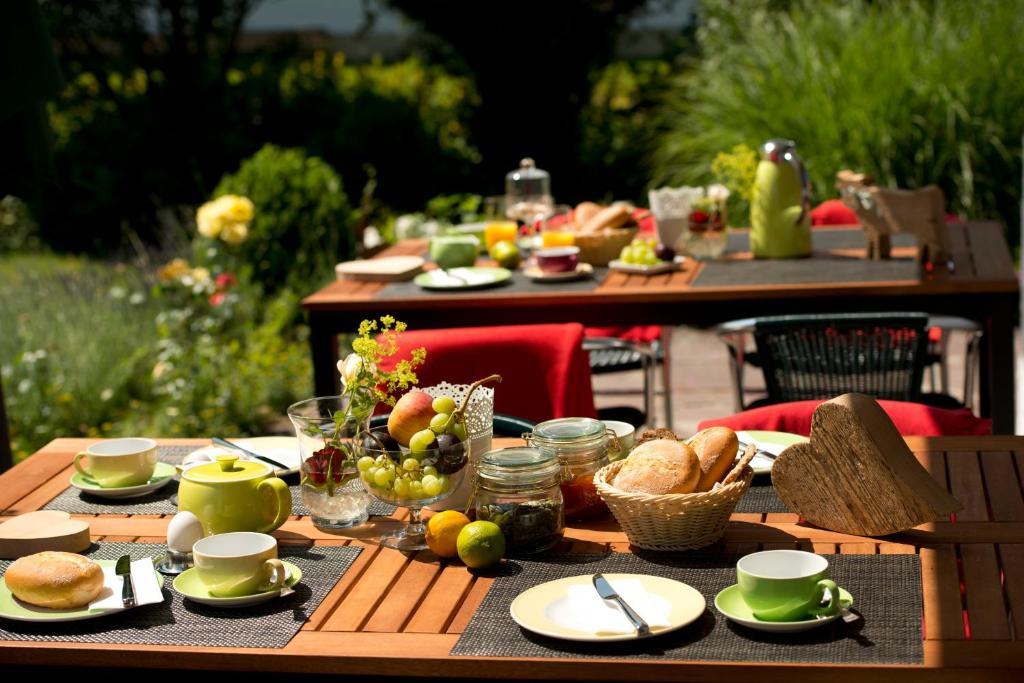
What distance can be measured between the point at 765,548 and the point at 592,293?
6.30 feet

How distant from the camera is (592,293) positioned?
3.86 metres

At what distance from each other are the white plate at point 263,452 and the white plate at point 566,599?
2.47ft

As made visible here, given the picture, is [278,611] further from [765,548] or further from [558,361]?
[558,361]

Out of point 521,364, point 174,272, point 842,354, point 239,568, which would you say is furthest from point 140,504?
point 174,272

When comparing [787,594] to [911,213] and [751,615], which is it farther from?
[911,213]

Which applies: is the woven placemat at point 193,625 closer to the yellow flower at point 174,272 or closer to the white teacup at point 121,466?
the white teacup at point 121,466

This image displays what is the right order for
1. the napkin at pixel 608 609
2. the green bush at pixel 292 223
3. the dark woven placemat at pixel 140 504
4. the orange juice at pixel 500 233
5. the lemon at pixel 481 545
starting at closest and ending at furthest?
the napkin at pixel 608 609, the lemon at pixel 481 545, the dark woven placemat at pixel 140 504, the orange juice at pixel 500 233, the green bush at pixel 292 223

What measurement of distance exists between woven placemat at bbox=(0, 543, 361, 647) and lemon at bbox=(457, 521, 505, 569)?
19 centimetres

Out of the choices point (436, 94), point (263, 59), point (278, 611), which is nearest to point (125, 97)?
point (263, 59)

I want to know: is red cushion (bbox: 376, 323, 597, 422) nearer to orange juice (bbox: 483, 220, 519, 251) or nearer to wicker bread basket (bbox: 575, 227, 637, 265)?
wicker bread basket (bbox: 575, 227, 637, 265)

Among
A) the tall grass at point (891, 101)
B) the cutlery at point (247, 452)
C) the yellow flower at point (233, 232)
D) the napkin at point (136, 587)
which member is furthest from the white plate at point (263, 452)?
the tall grass at point (891, 101)

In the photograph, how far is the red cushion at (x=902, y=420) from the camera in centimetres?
266

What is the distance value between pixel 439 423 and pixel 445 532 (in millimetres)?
165

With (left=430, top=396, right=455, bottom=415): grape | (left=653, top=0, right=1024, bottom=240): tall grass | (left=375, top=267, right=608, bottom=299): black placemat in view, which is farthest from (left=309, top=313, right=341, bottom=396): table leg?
(left=653, top=0, right=1024, bottom=240): tall grass
